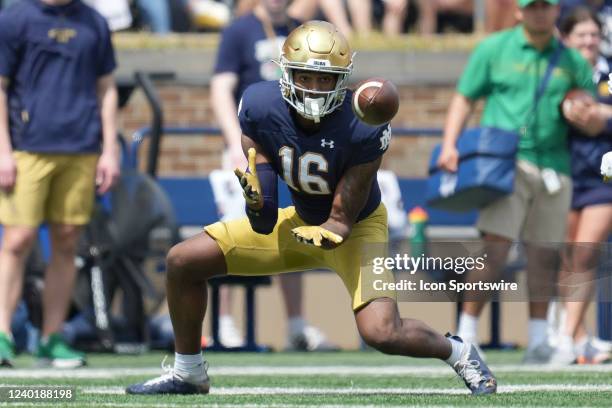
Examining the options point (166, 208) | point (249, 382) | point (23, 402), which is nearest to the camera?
point (23, 402)

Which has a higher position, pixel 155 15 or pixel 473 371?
pixel 155 15

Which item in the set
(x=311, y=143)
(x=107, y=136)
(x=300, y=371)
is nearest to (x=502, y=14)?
(x=107, y=136)

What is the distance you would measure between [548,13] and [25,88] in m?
2.86

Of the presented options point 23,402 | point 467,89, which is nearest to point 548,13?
point 467,89

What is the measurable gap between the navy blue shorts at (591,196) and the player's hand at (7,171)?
10.3ft

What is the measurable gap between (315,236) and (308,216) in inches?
16.4

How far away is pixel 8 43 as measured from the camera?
920cm

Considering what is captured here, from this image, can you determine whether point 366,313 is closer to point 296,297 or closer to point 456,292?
point 456,292

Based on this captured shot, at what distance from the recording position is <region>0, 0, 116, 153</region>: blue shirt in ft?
30.1

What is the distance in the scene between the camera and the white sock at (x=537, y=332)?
9.41 metres

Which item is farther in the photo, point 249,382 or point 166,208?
point 166,208

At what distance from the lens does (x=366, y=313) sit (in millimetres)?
6594

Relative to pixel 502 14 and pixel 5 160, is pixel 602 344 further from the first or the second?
pixel 5 160

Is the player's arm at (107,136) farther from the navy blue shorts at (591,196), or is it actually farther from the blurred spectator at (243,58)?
the navy blue shorts at (591,196)
